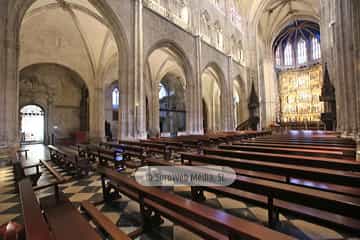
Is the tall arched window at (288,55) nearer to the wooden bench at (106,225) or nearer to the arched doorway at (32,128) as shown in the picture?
the wooden bench at (106,225)

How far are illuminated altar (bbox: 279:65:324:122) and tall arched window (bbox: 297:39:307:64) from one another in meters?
2.56

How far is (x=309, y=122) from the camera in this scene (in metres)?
24.0

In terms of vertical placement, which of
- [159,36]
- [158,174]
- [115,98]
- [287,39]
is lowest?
[158,174]

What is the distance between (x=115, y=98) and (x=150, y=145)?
54.8 ft

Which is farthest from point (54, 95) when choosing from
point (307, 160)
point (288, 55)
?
point (288, 55)

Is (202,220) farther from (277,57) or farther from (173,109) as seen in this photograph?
(277,57)

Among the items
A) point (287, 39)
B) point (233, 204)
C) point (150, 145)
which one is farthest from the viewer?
point (287, 39)

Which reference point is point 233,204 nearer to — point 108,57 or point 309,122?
point 108,57

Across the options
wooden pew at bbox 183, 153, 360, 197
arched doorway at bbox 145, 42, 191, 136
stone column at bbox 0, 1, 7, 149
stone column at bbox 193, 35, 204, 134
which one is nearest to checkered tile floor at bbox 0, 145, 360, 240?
wooden pew at bbox 183, 153, 360, 197

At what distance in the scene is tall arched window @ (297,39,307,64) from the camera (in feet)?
93.1

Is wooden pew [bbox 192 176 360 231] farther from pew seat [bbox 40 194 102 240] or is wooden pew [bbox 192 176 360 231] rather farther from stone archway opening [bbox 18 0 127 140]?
stone archway opening [bbox 18 0 127 140]

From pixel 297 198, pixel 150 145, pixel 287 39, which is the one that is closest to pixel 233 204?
pixel 297 198

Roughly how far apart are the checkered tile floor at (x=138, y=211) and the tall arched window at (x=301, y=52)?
3362cm

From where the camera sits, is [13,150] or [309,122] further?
[309,122]
